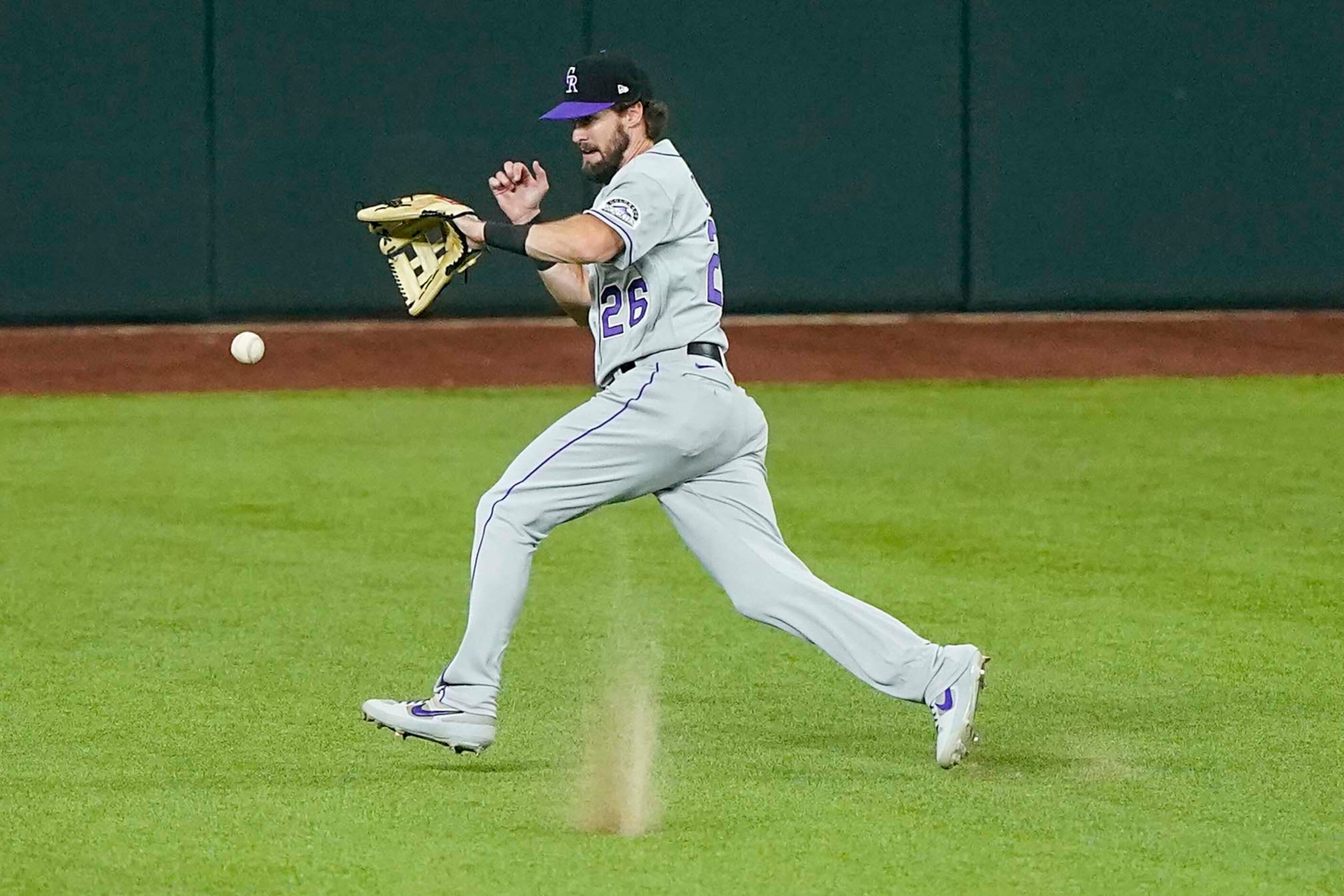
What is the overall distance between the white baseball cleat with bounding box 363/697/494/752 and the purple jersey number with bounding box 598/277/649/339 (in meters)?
0.97

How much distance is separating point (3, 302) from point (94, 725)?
9879mm

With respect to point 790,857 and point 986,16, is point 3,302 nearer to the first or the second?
point 986,16

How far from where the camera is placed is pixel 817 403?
12992mm

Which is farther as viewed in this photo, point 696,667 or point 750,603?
point 696,667

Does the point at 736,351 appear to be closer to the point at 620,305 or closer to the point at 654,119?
the point at 654,119

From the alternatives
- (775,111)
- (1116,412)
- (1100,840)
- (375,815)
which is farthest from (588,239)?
(775,111)

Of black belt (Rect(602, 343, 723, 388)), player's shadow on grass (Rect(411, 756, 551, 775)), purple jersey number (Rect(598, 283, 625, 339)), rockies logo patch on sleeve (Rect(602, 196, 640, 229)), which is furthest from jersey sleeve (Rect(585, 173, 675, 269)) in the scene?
player's shadow on grass (Rect(411, 756, 551, 775))

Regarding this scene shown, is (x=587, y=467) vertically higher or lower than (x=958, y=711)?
higher

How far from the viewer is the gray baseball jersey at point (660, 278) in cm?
509

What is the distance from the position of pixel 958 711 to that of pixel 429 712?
1229mm

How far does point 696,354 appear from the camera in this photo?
5199 mm

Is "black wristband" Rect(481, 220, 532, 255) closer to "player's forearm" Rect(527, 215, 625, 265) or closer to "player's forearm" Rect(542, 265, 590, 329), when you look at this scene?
"player's forearm" Rect(527, 215, 625, 265)

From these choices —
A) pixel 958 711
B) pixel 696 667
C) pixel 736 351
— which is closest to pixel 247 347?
→ pixel 736 351

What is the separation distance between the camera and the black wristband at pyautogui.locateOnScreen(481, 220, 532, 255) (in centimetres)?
499
